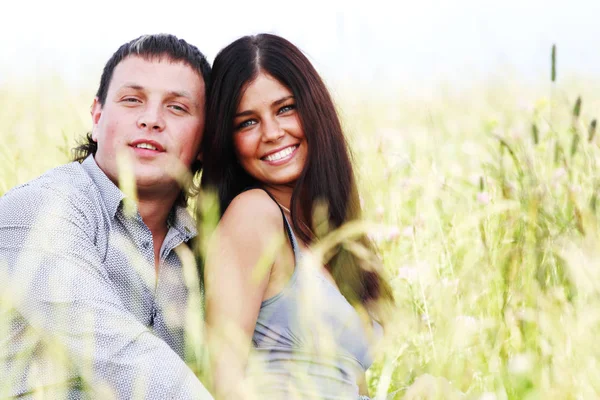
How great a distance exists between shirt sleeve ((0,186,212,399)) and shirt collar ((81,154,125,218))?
1.03 feet

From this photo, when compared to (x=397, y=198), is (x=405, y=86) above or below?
above

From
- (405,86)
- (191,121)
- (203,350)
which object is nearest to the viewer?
(203,350)

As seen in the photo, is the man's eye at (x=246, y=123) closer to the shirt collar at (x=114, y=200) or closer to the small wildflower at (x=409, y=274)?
the shirt collar at (x=114, y=200)

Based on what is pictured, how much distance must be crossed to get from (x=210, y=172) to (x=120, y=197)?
43cm

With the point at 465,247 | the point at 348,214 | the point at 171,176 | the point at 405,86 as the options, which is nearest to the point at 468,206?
the point at 465,247

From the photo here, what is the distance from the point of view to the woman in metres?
2.12

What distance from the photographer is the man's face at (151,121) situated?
2.22 metres

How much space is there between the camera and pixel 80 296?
168 cm

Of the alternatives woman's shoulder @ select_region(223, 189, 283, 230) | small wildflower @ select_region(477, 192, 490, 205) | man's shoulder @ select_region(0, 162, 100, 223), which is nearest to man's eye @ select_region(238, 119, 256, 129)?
woman's shoulder @ select_region(223, 189, 283, 230)

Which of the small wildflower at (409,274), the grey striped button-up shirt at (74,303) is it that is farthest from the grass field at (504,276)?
the grey striped button-up shirt at (74,303)

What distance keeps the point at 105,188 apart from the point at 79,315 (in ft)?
1.92

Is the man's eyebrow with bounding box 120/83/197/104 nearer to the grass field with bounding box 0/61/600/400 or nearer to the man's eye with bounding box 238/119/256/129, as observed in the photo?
the man's eye with bounding box 238/119/256/129

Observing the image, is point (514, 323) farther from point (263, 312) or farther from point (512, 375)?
point (263, 312)

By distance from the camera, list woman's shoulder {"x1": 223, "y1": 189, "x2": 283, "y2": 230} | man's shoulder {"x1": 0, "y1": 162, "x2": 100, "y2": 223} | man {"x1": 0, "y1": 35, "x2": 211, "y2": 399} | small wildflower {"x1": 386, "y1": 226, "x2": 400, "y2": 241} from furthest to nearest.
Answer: small wildflower {"x1": 386, "y1": 226, "x2": 400, "y2": 241}
woman's shoulder {"x1": 223, "y1": 189, "x2": 283, "y2": 230}
man's shoulder {"x1": 0, "y1": 162, "x2": 100, "y2": 223}
man {"x1": 0, "y1": 35, "x2": 211, "y2": 399}
